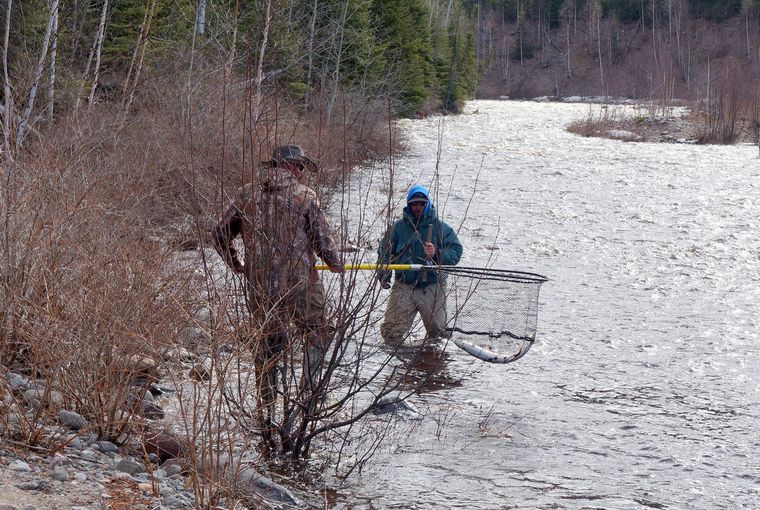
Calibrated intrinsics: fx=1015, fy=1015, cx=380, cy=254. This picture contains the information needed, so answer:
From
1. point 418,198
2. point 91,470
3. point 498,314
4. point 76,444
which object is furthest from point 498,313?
point 91,470

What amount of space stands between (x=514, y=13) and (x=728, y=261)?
100720 millimetres

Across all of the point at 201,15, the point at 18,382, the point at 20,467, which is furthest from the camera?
the point at 201,15

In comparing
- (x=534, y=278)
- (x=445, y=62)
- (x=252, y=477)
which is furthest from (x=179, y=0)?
(x=445, y=62)

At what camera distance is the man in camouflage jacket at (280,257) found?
529 centimetres

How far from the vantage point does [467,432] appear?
22.1 feet

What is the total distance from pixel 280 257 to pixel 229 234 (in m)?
0.40

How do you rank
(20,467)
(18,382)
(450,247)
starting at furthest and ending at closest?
(450,247)
(18,382)
(20,467)

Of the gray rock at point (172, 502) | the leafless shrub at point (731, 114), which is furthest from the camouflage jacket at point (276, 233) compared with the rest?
the leafless shrub at point (731, 114)

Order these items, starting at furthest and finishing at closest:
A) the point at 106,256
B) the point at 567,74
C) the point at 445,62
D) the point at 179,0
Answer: the point at 567,74
the point at 445,62
the point at 179,0
the point at 106,256

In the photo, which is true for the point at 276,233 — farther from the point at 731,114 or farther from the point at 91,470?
the point at 731,114

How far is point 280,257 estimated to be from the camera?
5.36 metres

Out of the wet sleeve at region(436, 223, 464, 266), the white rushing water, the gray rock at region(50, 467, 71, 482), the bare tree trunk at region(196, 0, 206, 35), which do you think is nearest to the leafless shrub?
the white rushing water

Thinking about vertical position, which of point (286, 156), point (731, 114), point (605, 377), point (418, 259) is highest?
point (731, 114)

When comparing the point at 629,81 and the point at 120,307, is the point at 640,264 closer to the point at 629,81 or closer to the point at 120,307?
the point at 120,307
